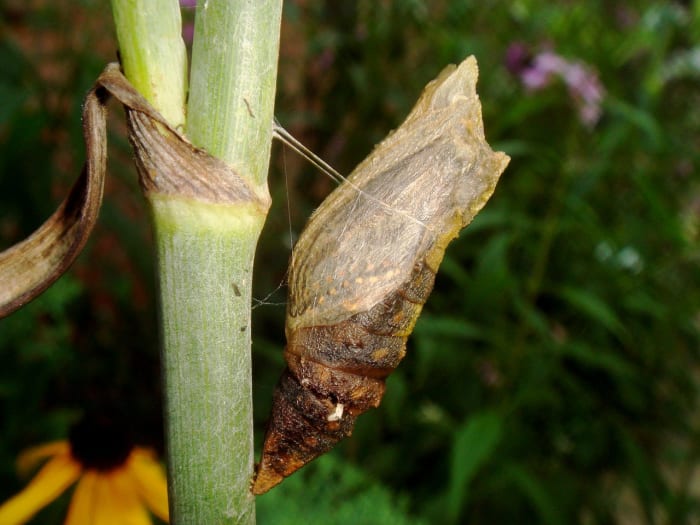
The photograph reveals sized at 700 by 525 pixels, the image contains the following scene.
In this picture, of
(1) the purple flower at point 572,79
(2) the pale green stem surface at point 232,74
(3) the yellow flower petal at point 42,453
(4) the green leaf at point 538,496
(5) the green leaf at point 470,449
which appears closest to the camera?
(2) the pale green stem surface at point 232,74

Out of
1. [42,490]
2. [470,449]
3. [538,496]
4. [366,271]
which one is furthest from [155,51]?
[538,496]

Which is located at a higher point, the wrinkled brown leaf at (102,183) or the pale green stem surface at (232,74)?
the pale green stem surface at (232,74)

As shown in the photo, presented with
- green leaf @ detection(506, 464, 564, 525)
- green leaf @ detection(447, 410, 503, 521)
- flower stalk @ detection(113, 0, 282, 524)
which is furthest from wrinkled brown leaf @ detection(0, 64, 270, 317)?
green leaf @ detection(506, 464, 564, 525)

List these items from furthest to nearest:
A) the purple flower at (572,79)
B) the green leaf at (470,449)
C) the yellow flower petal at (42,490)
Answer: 1. the purple flower at (572,79)
2. the green leaf at (470,449)
3. the yellow flower petal at (42,490)

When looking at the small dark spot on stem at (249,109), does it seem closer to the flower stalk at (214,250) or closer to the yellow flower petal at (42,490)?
the flower stalk at (214,250)

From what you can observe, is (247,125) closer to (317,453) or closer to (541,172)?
(317,453)

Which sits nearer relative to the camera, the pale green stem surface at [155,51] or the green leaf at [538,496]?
the pale green stem surface at [155,51]

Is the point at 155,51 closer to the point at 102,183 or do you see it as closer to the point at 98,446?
the point at 102,183

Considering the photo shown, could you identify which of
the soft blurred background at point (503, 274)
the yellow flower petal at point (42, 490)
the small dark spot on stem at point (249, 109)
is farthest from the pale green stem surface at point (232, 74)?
the soft blurred background at point (503, 274)
